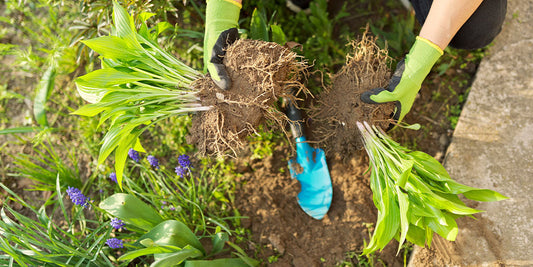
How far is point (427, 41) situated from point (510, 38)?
0.82 meters

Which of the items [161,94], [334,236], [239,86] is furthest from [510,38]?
[161,94]

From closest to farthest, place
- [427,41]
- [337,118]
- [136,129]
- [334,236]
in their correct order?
[427,41] → [136,129] → [337,118] → [334,236]

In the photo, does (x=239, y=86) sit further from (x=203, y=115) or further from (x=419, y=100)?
(x=419, y=100)

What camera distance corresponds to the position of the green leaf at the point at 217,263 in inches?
50.9

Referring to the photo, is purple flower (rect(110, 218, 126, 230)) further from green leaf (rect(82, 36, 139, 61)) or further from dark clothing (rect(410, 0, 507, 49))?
dark clothing (rect(410, 0, 507, 49))

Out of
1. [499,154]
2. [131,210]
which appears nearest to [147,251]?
[131,210]

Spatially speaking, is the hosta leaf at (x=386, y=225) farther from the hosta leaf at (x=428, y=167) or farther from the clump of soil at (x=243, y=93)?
the clump of soil at (x=243, y=93)

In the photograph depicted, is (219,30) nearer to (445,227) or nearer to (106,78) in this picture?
(106,78)

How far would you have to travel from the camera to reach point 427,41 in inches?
49.4

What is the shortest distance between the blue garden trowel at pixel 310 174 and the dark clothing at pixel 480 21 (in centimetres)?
67

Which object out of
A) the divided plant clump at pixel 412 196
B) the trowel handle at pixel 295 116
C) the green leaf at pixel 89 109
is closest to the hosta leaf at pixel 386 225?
the divided plant clump at pixel 412 196

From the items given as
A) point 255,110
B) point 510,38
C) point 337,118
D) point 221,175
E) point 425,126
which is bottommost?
point 221,175

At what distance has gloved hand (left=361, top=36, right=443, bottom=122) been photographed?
1.27 meters

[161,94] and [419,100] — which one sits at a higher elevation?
[161,94]
